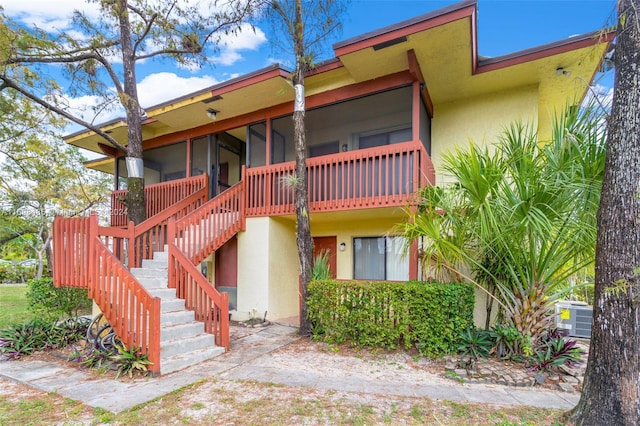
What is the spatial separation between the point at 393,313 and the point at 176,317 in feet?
12.3

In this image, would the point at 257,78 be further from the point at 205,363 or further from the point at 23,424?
the point at 23,424

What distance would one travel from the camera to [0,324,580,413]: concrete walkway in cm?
371

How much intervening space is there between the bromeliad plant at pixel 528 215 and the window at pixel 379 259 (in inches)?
92.0

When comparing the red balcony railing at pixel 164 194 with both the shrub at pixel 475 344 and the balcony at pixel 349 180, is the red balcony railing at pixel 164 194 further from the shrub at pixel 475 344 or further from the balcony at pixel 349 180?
the shrub at pixel 475 344

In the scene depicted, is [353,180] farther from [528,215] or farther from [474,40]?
[528,215]

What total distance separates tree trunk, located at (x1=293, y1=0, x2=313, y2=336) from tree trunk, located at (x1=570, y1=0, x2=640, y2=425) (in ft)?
14.8

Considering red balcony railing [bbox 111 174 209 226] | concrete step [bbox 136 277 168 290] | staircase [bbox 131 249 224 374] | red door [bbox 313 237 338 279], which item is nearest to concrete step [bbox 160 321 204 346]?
staircase [bbox 131 249 224 374]

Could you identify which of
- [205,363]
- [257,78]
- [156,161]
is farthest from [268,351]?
[156,161]

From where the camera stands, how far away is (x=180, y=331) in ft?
17.2

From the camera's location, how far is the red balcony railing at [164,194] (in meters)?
9.46

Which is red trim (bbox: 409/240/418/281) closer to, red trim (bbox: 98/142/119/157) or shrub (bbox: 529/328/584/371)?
shrub (bbox: 529/328/584/371)

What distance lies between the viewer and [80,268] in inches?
210

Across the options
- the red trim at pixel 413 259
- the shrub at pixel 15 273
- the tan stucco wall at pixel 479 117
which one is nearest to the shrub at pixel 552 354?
the red trim at pixel 413 259

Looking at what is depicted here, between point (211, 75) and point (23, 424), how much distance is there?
8.67 meters
